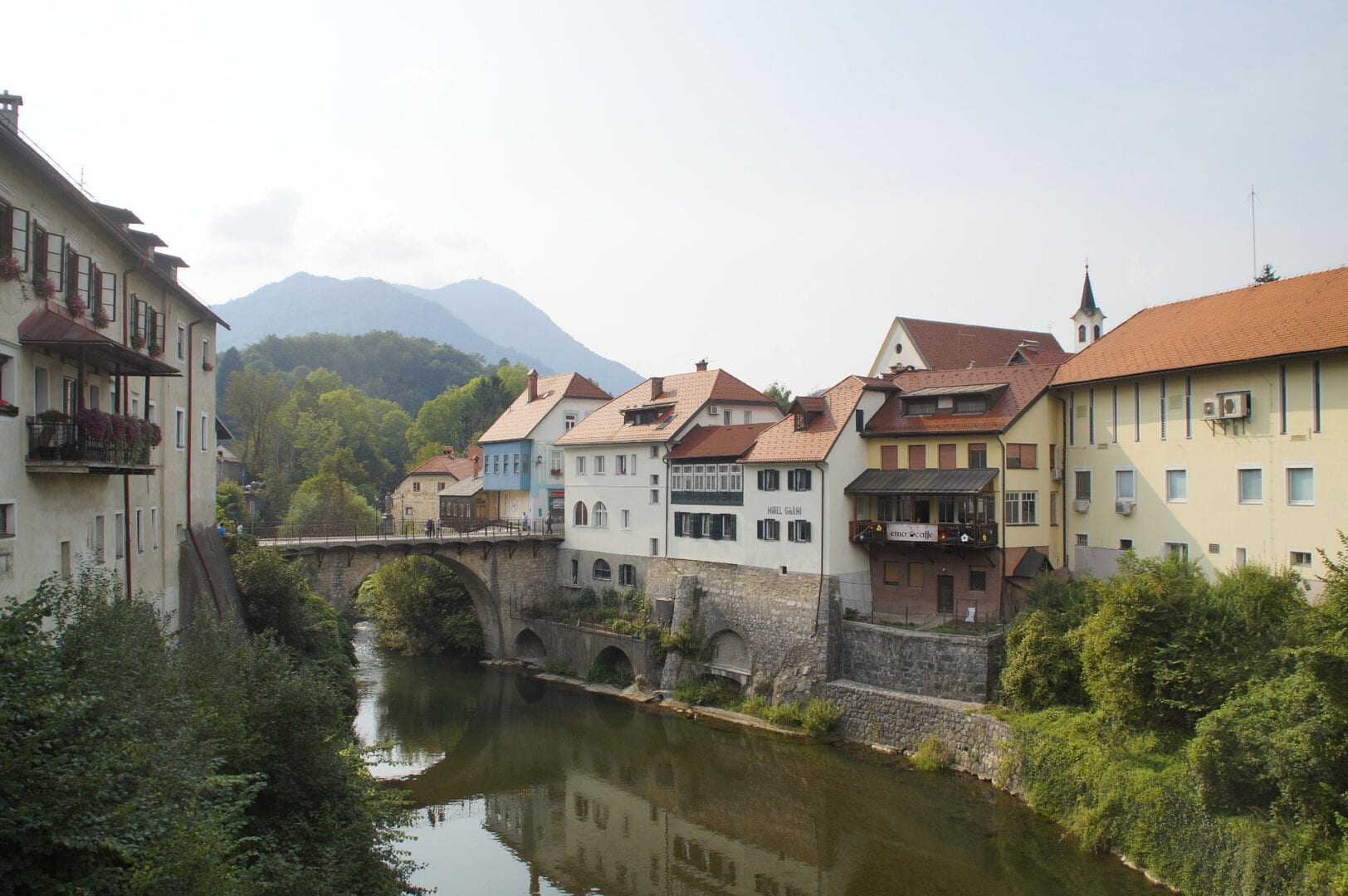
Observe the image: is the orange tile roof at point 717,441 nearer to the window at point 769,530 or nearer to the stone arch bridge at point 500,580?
the window at point 769,530

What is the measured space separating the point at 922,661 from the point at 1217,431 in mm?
11458

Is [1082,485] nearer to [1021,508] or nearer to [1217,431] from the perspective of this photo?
[1021,508]

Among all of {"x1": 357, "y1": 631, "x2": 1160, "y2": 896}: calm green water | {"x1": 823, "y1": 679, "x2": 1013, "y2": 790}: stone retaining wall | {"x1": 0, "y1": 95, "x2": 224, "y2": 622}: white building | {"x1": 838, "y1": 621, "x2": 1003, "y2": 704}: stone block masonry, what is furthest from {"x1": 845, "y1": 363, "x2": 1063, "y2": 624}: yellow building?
{"x1": 0, "y1": 95, "x2": 224, "y2": 622}: white building

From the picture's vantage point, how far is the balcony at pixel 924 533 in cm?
3294

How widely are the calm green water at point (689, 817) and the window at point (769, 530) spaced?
25.1 feet

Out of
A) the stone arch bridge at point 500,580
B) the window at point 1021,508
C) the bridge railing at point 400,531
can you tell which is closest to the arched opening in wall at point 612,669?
the stone arch bridge at point 500,580

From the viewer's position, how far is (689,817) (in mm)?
28359

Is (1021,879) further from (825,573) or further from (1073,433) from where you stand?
(1073,433)

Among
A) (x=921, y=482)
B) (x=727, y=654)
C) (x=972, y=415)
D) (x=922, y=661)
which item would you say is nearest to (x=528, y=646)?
(x=727, y=654)

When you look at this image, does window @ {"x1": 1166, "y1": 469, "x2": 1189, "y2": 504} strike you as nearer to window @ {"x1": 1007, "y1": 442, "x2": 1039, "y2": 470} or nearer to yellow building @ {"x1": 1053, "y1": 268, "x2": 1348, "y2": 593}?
yellow building @ {"x1": 1053, "y1": 268, "x2": 1348, "y2": 593}

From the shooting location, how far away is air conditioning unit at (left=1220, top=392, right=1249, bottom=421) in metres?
28.6

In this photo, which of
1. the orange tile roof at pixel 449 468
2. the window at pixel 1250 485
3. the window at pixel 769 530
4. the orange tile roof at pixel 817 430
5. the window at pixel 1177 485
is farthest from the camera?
the orange tile roof at pixel 449 468

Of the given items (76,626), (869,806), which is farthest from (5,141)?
(869,806)

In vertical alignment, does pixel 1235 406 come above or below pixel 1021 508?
above
